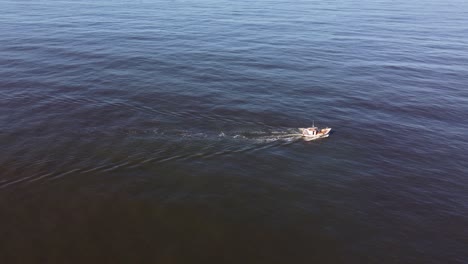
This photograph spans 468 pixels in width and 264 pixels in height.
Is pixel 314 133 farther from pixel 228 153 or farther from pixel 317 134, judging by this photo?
pixel 228 153

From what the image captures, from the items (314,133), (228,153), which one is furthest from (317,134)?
(228,153)

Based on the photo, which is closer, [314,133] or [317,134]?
[314,133]

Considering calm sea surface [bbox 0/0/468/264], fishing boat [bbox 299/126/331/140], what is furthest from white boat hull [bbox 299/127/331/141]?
calm sea surface [bbox 0/0/468/264]

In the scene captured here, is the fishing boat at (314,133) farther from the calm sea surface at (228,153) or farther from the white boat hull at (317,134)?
the calm sea surface at (228,153)

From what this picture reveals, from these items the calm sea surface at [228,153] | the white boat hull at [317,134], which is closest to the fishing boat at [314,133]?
the white boat hull at [317,134]

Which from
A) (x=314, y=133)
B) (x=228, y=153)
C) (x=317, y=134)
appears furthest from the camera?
(x=317, y=134)

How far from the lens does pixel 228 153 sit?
47.5 metres

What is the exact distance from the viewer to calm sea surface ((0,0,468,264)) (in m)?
34.2

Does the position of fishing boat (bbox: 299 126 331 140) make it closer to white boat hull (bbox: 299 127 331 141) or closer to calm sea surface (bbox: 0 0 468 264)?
white boat hull (bbox: 299 127 331 141)

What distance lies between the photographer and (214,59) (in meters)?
85.3

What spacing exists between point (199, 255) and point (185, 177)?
40.4 feet

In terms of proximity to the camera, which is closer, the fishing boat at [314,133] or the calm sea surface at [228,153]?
the calm sea surface at [228,153]

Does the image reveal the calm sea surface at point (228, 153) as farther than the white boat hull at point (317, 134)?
No

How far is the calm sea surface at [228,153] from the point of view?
112 ft
